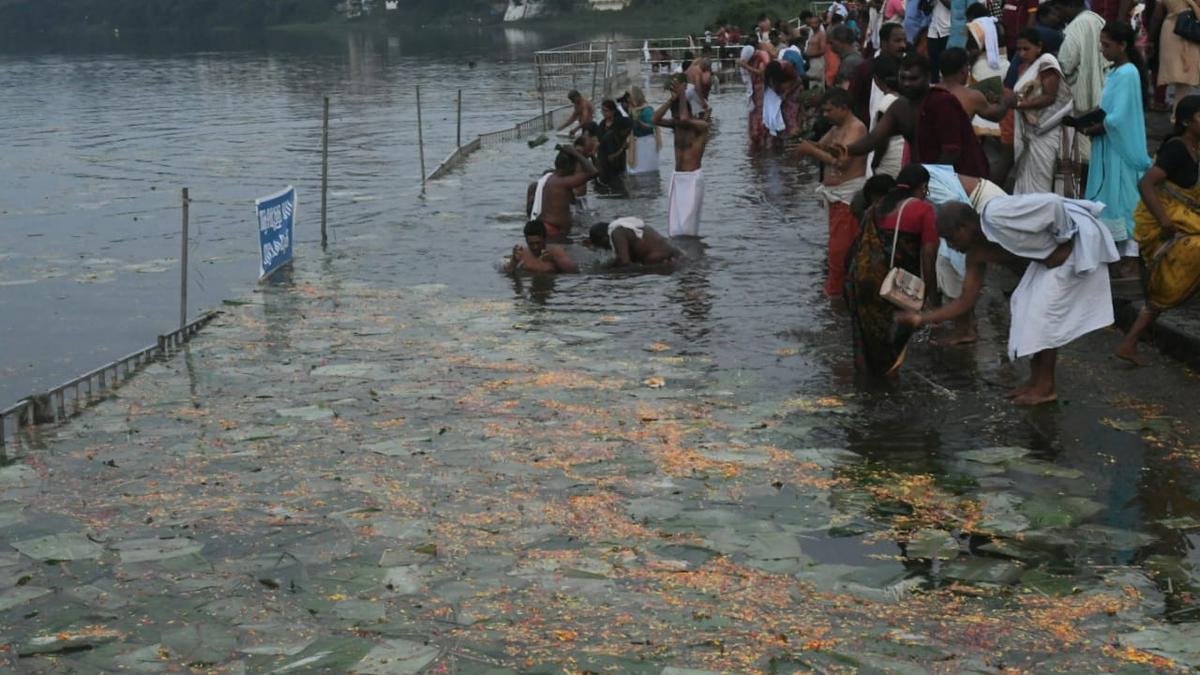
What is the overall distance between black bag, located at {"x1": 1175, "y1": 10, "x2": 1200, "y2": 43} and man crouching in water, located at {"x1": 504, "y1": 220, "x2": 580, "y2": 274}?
508 centimetres

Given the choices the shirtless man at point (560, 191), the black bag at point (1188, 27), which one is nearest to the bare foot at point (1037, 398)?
the black bag at point (1188, 27)

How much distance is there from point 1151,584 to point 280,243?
9470 mm

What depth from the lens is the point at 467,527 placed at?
6469 millimetres

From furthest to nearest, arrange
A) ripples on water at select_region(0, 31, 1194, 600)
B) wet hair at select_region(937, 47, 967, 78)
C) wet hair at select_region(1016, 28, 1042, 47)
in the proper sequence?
1. wet hair at select_region(1016, 28, 1042, 47)
2. wet hair at select_region(937, 47, 967, 78)
3. ripples on water at select_region(0, 31, 1194, 600)

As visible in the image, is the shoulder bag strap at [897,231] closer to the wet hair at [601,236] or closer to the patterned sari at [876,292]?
the patterned sari at [876,292]

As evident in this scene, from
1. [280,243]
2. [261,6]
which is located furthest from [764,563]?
[261,6]

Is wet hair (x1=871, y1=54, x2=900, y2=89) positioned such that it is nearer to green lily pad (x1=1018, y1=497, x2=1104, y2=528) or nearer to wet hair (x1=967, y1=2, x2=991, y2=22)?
wet hair (x1=967, y1=2, x2=991, y2=22)

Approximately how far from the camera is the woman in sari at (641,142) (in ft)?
61.3

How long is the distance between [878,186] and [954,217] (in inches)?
41.4

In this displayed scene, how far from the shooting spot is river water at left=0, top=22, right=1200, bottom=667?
622cm

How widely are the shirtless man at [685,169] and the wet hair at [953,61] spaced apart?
3.09m

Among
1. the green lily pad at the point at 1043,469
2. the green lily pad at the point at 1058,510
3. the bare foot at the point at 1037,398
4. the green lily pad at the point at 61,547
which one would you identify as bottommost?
the green lily pad at the point at 61,547

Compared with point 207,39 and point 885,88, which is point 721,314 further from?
point 207,39

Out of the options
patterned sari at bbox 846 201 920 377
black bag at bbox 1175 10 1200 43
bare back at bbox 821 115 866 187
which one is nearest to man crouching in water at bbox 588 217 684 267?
→ bare back at bbox 821 115 866 187
